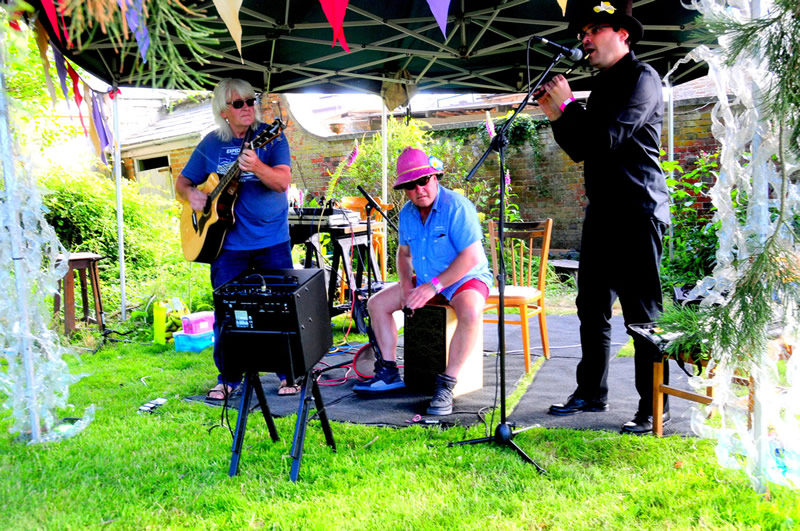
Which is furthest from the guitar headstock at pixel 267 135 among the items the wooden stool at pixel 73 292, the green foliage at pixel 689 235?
the green foliage at pixel 689 235

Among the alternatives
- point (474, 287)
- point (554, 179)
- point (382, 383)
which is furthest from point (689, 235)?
point (382, 383)

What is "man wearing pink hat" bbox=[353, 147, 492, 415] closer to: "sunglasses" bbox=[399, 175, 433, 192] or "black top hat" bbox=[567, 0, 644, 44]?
"sunglasses" bbox=[399, 175, 433, 192]

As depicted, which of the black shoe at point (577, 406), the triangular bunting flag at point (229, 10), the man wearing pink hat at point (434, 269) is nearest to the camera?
the triangular bunting flag at point (229, 10)

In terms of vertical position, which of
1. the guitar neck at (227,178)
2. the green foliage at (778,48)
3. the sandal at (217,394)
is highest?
the green foliage at (778,48)

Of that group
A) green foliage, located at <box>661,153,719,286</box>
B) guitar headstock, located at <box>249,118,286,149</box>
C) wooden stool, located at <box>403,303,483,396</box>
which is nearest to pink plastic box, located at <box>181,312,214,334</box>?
wooden stool, located at <box>403,303,483,396</box>

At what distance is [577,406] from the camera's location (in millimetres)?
3033

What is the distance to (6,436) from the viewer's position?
2.92 m

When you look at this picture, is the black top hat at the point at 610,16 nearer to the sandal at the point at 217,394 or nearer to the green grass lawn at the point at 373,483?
the green grass lawn at the point at 373,483

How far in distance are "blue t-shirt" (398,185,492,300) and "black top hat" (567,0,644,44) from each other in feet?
3.75

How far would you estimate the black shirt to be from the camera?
100 inches

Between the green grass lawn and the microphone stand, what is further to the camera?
Answer: the microphone stand

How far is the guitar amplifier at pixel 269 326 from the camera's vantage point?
2283 mm

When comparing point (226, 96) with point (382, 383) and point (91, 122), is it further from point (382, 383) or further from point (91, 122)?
point (382, 383)

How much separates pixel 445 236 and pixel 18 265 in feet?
7.10
